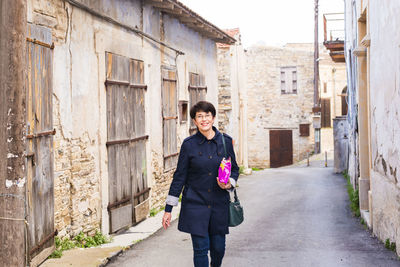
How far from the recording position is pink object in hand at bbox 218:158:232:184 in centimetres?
464

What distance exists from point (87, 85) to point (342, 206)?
584 centimetres

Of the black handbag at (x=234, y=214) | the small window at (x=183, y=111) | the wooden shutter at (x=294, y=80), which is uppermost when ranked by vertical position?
the wooden shutter at (x=294, y=80)

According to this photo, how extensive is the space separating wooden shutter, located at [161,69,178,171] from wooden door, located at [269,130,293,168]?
1785cm

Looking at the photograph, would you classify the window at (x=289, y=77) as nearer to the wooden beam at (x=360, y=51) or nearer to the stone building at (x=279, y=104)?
the stone building at (x=279, y=104)

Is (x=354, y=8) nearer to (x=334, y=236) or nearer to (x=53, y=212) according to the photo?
(x=334, y=236)

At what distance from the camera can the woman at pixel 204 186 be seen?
15.3ft

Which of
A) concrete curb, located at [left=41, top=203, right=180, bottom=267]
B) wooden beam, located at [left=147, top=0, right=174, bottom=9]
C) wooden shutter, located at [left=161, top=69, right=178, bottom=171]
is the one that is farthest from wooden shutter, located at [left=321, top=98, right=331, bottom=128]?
concrete curb, located at [left=41, top=203, right=180, bottom=267]

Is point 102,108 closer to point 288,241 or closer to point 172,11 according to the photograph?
point 288,241

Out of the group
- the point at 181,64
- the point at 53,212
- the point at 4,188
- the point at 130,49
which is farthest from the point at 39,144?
the point at 181,64

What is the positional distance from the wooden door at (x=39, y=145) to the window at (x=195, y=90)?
257 inches

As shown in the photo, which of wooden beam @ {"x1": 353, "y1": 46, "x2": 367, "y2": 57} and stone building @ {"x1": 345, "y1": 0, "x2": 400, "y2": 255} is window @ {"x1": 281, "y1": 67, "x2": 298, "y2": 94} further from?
stone building @ {"x1": 345, "y1": 0, "x2": 400, "y2": 255}

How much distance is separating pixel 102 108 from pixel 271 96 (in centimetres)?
2209

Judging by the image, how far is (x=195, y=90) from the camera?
41.5 ft

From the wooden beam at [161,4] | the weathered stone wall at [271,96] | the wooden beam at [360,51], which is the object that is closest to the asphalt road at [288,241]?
the wooden beam at [360,51]
